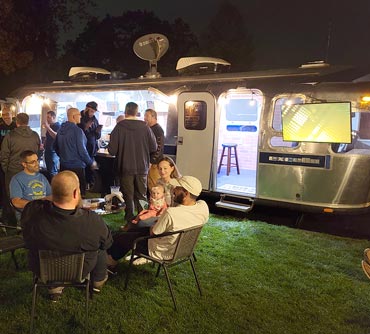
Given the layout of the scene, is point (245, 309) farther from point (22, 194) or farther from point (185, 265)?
point (22, 194)

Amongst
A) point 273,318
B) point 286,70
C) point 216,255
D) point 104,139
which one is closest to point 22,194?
point 216,255

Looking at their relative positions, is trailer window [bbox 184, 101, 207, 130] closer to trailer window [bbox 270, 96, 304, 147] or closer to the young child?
trailer window [bbox 270, 96, 304, 147]

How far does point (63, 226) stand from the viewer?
3312 mm

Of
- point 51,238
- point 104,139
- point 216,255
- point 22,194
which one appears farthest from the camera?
point 104,139

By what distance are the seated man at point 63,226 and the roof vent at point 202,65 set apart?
17.0 ft

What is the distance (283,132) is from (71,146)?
135 inches

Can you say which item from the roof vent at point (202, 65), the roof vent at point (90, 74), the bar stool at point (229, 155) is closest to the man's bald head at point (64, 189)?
the roof vent at point (202, 65)

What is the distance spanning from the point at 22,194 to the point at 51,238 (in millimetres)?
1824

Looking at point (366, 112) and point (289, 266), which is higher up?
point (366, 112)

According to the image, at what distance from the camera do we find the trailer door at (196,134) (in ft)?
24.5

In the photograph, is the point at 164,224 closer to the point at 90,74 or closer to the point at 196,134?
the point at 196,134

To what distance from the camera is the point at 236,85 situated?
7.21 meters

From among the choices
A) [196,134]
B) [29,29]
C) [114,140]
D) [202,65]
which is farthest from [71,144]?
[29,29]

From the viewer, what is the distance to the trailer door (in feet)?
24.5
